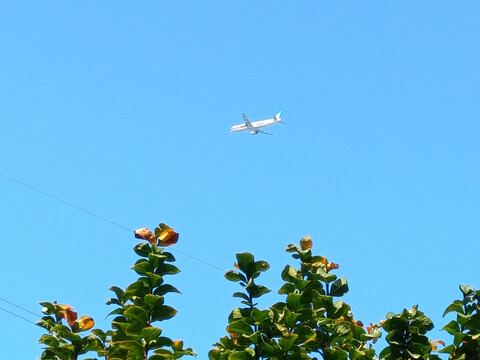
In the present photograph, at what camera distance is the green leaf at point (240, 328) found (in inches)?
182

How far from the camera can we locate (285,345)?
14.6ft

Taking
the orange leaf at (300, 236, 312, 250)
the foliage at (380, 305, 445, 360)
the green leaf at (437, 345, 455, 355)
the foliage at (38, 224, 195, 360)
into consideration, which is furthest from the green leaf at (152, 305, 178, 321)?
the green leaf at (437, 345, 455, 355)

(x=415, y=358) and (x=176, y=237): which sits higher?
(x=176, y=237)

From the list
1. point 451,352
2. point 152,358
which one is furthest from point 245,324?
point 451,352

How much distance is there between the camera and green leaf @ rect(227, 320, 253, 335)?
15.2 ft

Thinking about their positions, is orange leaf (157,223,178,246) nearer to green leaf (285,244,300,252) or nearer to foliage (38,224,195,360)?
foliage (38,224,195,360)

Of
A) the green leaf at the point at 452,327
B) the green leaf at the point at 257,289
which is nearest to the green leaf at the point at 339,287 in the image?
the green leaf at the point at 257,289

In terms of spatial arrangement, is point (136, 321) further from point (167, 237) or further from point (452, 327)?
point (452, 327)

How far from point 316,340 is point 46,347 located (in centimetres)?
168

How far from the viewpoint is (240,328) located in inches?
183

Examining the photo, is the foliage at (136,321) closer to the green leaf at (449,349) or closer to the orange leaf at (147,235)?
the orange leaf at (147,235)

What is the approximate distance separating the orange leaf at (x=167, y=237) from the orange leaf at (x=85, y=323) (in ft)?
2.24

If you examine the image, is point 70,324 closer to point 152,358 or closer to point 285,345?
point 152,358

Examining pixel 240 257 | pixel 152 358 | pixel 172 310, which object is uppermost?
pixel 240 257
